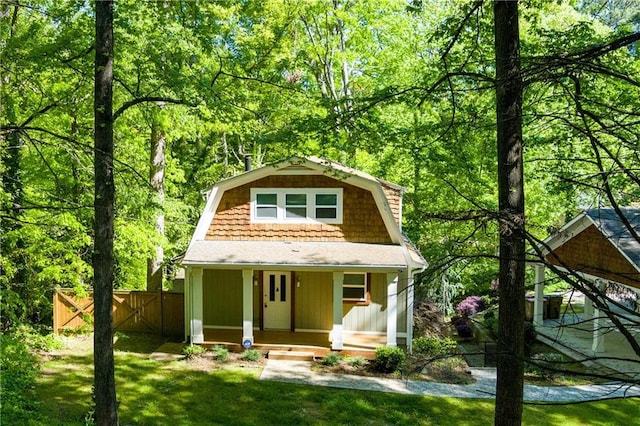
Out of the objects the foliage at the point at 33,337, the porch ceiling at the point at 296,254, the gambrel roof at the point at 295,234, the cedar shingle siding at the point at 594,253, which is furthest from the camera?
the gambrel roof at the point at 295,234

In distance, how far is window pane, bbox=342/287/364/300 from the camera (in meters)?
14.7

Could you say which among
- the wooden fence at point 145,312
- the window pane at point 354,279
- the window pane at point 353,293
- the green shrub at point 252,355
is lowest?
the green shrub at point 252,355

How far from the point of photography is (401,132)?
29.8 ft

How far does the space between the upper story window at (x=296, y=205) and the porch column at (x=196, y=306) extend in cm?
239

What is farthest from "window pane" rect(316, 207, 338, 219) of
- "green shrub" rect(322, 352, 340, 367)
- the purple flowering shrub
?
the purple flowering shrub

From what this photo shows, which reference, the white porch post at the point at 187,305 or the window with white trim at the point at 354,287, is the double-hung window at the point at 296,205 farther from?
the white porch post at the point at 187,305

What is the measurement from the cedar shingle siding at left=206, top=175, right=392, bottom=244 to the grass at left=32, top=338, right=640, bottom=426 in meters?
4.43

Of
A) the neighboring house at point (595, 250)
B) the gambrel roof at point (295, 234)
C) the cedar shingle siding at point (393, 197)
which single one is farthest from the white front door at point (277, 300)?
the neighboring house at point (595, 250)

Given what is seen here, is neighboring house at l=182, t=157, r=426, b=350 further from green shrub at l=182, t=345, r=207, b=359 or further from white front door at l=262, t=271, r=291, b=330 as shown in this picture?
green shrub at l=182, t=345, r=207, b=359

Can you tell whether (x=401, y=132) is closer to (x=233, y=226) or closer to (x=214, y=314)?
(x=233, y=226)

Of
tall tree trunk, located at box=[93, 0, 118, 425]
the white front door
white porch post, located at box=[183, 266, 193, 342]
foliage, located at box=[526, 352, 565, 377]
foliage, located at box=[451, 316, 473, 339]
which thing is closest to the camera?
foliage, located at box=[526, 352, 565, 377]

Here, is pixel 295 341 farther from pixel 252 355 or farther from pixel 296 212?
pixel 296 212

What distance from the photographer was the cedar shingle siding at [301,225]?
1423cm

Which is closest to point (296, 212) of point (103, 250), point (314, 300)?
point (314, 300)
